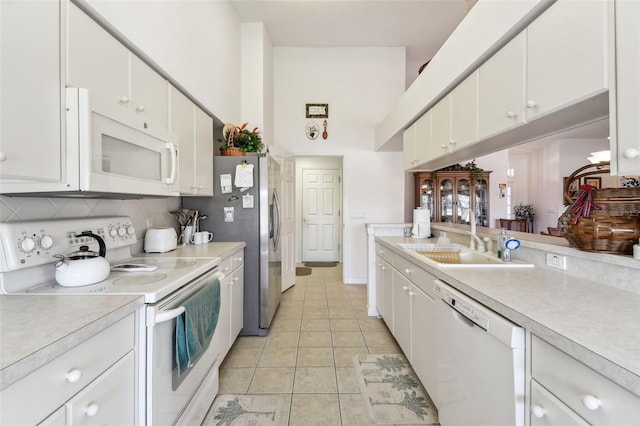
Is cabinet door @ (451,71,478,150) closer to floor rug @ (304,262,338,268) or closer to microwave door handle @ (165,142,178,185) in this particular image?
microwave door handle @ (165,142,178,185)

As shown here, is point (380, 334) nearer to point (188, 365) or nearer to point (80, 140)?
point (188, 365)

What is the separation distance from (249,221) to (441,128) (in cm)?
183

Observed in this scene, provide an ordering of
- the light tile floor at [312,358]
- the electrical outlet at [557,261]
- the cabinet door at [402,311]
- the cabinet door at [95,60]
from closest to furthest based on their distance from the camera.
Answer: the cabinet door at [95,60], the electrical outlet at [557,261], the light tile floor at [312,358], the cabinet door at [402,311]

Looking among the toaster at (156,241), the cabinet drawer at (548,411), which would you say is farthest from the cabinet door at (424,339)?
the toaster at (156,241)

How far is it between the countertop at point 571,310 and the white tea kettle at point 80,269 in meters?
1.60

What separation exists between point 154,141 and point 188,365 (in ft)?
3.74

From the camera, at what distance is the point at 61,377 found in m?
0.72

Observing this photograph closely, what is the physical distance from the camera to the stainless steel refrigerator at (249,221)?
254 centimetres

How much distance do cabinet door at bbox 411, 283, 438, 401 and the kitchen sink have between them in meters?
0.26

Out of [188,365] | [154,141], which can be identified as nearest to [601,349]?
[188,365]

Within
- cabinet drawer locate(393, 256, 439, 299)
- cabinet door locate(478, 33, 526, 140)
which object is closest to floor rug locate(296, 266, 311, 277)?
cabinet drawer locate(393, 256, 439, 299)

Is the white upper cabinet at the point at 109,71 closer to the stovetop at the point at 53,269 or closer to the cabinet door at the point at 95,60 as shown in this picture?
the cabinet door at the point at 95,60

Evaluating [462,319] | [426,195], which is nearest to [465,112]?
[462,319]

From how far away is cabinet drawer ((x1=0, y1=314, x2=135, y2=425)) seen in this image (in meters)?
0.60
